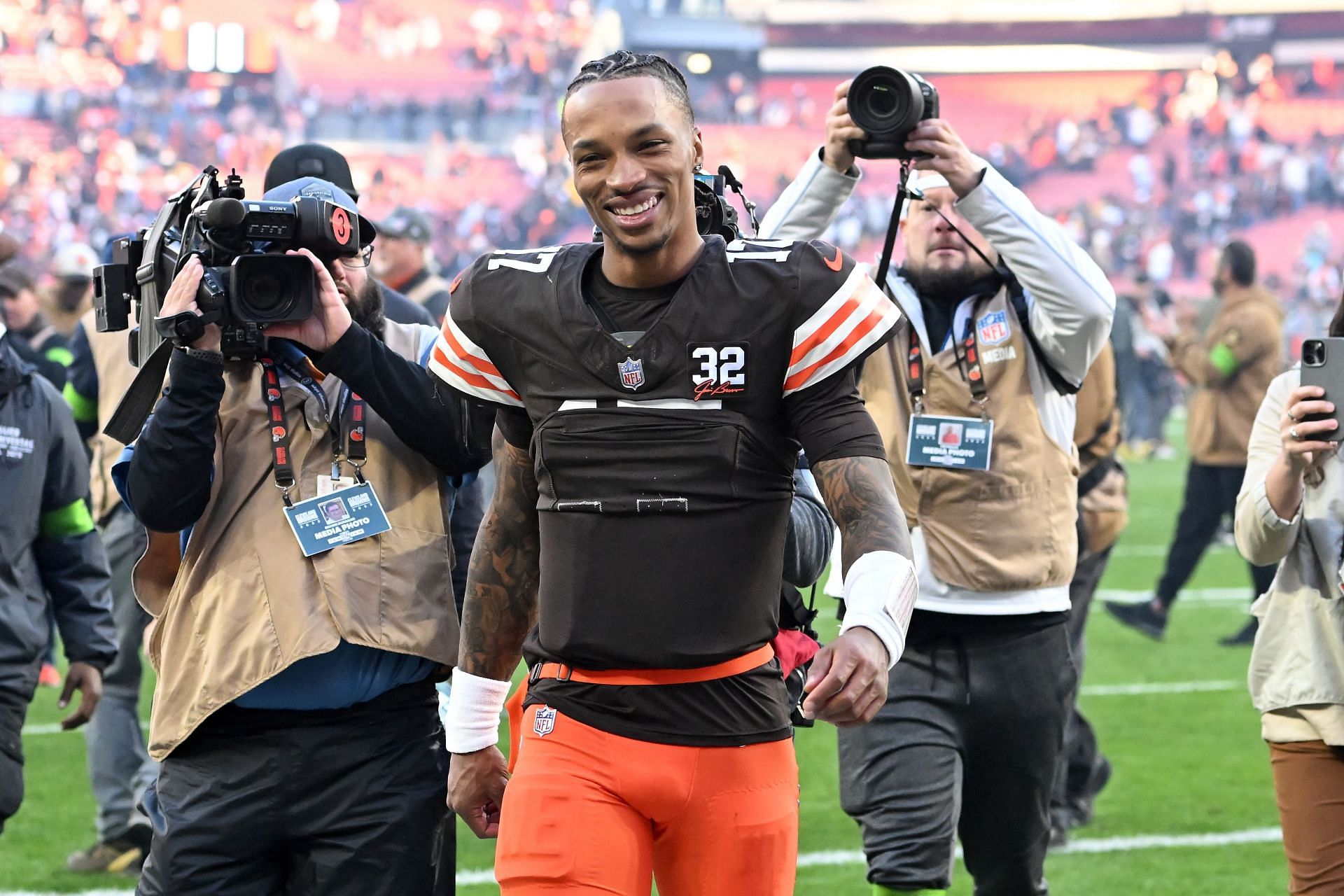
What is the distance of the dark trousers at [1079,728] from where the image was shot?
6133 millimetres

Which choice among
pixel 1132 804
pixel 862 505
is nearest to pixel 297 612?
pixel 862 505

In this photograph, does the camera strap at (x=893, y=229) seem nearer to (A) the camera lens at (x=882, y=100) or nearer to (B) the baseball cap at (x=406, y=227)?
(A) the camera lens at (x=882, y=100)

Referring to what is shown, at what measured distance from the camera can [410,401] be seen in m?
3.23

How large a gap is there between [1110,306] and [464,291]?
1.83 metres

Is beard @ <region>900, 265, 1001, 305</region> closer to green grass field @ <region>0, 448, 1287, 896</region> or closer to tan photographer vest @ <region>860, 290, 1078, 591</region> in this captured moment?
tan photographer vest @ <region>860, 290, 1078, 591</region>

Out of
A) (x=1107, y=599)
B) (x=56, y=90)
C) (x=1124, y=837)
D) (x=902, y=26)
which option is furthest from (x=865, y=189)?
(x=1124, y=837)

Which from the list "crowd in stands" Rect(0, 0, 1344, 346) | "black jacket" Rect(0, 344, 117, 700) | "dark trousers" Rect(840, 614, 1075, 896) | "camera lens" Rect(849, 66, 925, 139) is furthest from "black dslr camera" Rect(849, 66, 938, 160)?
"crowd in stands" Rect(0, 0, 1344, 346)

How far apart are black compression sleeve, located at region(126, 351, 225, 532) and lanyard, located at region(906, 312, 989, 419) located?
172 centimetres

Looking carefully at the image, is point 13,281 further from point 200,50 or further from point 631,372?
point 200,50

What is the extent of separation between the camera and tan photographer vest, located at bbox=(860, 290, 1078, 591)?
406cm

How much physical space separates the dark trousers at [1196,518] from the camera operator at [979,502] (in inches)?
247

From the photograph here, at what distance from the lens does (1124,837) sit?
625 cm

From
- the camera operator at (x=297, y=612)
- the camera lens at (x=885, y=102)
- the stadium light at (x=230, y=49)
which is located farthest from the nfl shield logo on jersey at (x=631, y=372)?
the stadium light at (x=230, y=49)

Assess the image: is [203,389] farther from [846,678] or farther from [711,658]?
[846,678]
